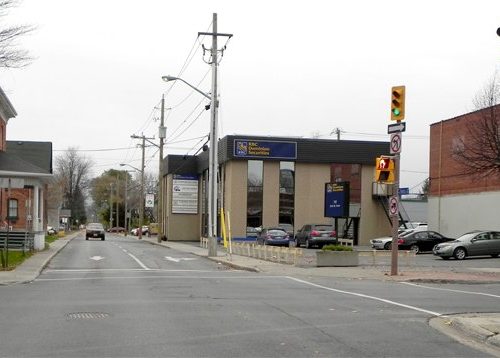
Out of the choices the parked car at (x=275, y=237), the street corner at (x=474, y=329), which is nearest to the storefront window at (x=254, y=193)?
the parked car at (x=275, y=237)

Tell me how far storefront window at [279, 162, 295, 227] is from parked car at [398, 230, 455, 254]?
47.5 feet

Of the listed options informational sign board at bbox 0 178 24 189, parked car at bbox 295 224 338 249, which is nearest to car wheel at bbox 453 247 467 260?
parked car at bbox 295 224 338 249

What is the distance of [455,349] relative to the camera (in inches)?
332

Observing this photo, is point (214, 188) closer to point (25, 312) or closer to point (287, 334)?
point (25, 312)

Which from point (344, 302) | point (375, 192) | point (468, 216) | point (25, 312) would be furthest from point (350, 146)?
point (25, 312)

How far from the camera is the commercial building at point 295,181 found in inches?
1884

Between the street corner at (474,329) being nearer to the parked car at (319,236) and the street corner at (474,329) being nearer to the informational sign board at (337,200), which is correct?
the informational sign board at (337,200)

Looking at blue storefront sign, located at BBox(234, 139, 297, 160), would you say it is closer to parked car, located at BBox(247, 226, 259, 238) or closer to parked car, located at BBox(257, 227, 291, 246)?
parked car, located at BBox(247, 226, 259, 238)

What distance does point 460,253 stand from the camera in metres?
30.4

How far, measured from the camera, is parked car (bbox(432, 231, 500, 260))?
3033 centimetres

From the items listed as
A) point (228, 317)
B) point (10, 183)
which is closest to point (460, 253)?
point (10, 183)

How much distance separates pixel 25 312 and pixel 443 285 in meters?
12.4

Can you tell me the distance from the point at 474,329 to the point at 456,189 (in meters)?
33.2

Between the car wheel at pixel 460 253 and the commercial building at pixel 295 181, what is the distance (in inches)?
658
